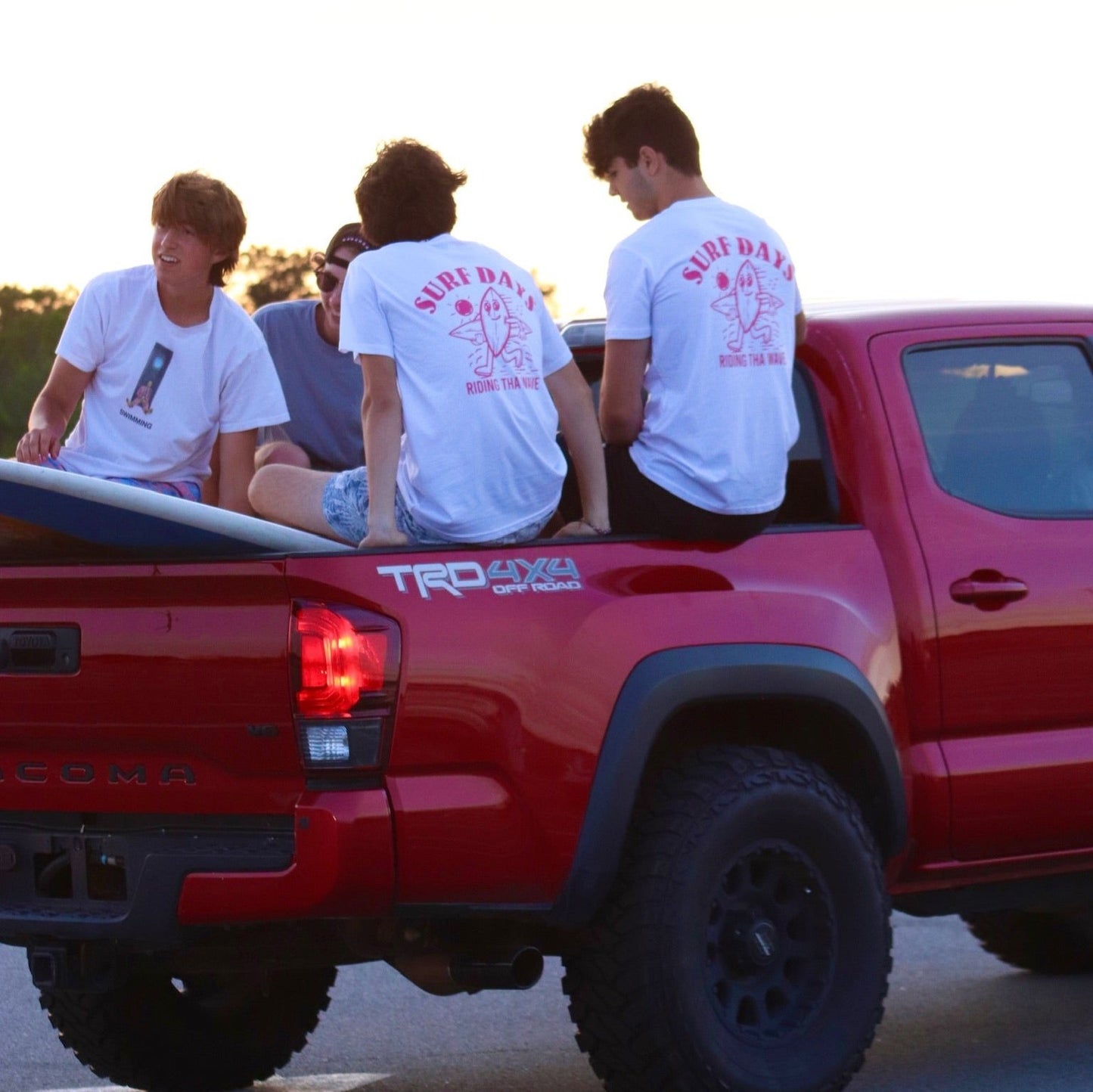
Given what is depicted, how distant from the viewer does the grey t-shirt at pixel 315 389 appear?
20.6 ft

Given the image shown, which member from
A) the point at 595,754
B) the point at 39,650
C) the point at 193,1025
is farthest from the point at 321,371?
the point at 595,754

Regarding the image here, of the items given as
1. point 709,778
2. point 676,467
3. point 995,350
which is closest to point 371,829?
point 709,778

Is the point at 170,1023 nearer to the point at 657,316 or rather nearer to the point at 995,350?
the point at 657,316

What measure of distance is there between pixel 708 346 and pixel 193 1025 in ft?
6.77

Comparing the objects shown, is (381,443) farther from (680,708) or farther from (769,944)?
(769,944)

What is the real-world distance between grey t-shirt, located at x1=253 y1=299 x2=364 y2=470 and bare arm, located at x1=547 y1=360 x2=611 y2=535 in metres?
1.52

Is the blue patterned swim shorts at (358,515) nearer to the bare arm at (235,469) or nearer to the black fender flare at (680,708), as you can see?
the black fender flare at (680,708)

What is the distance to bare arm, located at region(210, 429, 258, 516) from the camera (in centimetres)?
536

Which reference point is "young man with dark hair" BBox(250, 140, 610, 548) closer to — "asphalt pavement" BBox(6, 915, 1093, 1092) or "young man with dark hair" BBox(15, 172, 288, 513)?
"young man with dark hair" BBox(15, 172, 288, 513)

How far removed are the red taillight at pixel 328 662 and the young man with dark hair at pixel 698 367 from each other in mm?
941

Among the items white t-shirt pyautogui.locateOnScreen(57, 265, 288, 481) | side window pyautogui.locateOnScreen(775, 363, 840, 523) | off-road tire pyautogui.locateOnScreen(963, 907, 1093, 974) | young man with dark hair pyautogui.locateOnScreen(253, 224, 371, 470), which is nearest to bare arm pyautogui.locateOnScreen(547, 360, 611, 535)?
side window pyautogui.locateOnScreen(775, 363, 840, 523)

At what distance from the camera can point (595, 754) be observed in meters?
4.09

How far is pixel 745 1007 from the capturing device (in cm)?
443

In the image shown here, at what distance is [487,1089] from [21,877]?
1.45 meters
